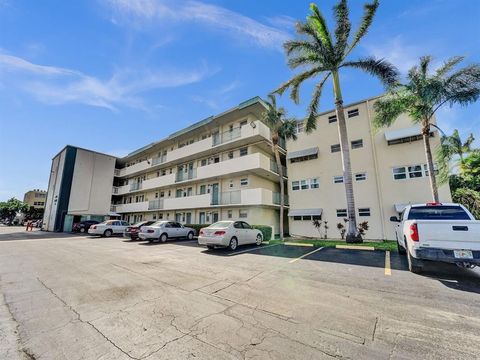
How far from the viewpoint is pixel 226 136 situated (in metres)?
21.9

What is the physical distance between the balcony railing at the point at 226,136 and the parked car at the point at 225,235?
1055 centimetres

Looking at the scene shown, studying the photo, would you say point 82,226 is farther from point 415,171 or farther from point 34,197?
point 34,197

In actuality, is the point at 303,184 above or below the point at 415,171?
below

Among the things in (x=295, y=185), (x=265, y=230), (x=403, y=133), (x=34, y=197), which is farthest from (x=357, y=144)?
(x=34, y=197)

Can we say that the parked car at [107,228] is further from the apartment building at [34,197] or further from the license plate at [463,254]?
the apartment building at [34,197]

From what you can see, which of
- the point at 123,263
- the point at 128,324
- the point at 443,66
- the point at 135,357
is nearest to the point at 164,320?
the point at 128,324

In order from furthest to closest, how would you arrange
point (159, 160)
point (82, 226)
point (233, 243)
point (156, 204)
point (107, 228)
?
1. point (82, 226)
2. point (159, 160)
3. point (156, 204)
4. point (107, 228)
5. point (233, 243)

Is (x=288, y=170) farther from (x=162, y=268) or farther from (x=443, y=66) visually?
(x=162, y=268)

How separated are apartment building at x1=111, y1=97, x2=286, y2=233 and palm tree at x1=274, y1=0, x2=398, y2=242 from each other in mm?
5413

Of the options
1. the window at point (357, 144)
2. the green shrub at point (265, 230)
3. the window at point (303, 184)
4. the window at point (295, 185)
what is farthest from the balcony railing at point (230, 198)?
the window at point (357, 144)

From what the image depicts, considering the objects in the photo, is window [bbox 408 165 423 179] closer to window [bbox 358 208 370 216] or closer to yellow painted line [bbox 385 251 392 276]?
window [bbox 358 208 370 216]

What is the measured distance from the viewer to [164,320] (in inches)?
151

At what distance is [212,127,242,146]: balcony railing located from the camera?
21.0 metres

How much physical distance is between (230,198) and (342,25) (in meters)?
15.4
